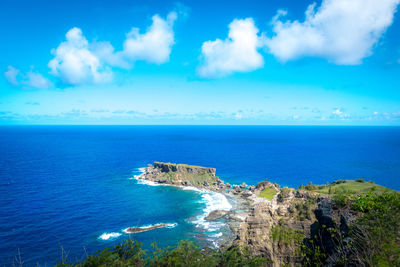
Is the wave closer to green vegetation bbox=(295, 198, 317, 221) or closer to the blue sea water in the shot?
the blue sea water

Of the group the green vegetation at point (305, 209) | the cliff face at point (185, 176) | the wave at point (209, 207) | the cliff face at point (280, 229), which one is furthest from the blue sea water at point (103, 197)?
the green vegetation at point (305, 209)

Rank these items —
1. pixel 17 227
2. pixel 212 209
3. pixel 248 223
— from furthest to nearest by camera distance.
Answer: pixel 212 209 → pixel 17 227 → pixel 248 223

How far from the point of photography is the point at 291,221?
46.1 m

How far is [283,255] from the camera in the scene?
33500mm

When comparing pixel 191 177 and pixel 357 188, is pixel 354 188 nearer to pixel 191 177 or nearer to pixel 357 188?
pixel 357 188

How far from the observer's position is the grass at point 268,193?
77.4 meters

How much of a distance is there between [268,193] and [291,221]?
34.5 metres

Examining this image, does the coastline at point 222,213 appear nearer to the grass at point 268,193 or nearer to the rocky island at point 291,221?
the rocky island at point 291,221

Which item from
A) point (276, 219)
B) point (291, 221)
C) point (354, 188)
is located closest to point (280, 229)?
point (291, 221)

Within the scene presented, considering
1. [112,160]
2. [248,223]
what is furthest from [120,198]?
[112,160]

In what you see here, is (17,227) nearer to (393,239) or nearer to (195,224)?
(195,224)

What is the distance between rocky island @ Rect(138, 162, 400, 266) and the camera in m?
19.5

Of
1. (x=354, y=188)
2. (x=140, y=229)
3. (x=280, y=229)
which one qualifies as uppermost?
(x=354, y=188)

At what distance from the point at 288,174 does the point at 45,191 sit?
105673mm
